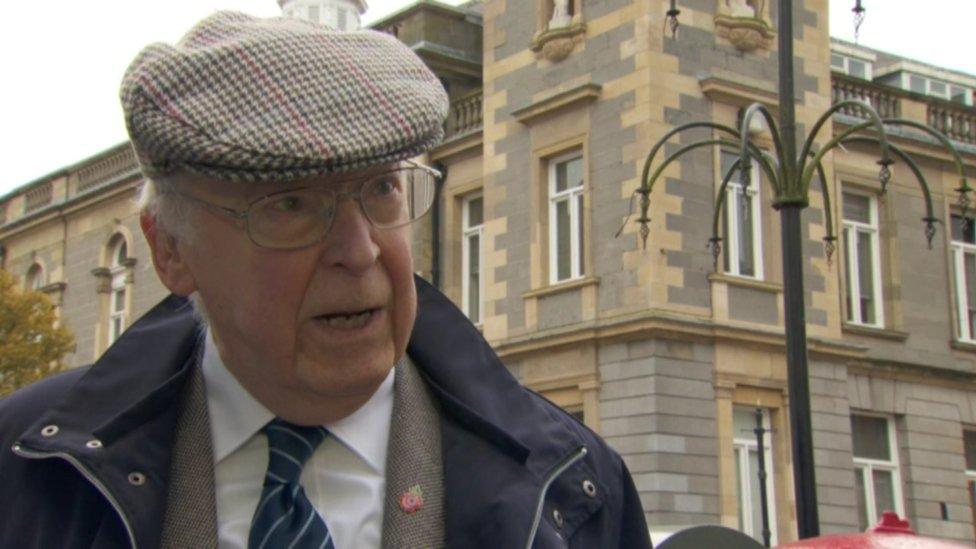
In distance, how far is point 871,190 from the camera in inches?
900

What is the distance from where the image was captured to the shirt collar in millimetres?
2385

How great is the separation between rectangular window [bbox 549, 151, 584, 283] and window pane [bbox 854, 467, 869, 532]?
17.1ft

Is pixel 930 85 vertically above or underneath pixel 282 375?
above

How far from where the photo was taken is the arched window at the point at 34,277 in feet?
107

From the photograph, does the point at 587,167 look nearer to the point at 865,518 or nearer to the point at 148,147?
the point at 865,518

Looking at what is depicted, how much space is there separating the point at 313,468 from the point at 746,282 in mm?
18296

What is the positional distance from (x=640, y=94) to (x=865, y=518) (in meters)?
7.12

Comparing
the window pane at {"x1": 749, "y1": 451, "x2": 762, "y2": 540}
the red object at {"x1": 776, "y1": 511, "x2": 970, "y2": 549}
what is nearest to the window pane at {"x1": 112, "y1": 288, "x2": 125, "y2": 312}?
the window pane at {"x1": 749, "y1": 451, "x2": 762, "y2": 540}

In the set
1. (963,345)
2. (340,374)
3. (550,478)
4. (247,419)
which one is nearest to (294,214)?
(340,374)

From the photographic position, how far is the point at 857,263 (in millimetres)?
22484

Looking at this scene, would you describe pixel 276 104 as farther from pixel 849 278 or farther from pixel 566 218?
pixel 849 278

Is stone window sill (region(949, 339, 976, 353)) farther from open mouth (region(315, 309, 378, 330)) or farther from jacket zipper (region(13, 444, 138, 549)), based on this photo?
jacket zipper (region(13, 444, 138, 549))

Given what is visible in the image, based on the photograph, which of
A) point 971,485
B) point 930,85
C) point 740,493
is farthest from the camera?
point 930,85

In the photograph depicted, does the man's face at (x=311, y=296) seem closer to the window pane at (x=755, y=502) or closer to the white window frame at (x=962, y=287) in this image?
the window pane at (x=755, y=502)
